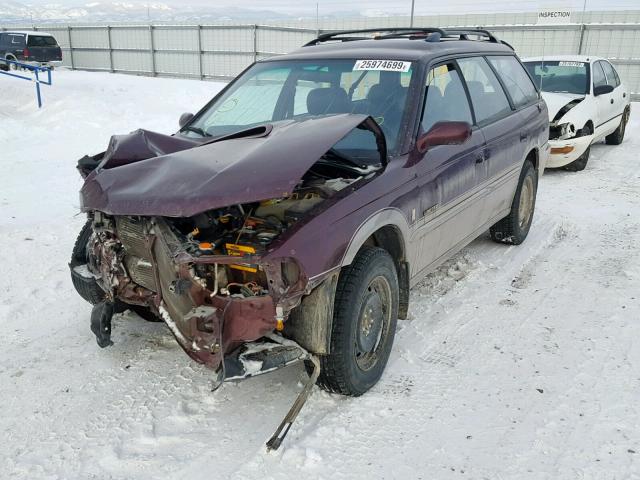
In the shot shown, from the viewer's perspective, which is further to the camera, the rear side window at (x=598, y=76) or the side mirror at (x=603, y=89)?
the rear side window at (x=598, y=76)

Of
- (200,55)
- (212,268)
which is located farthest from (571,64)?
(200,55)

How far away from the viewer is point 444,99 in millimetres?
4090

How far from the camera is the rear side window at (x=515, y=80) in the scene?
5266 millimetres

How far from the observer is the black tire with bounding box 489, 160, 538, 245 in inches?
218

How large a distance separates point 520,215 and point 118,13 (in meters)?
41.3

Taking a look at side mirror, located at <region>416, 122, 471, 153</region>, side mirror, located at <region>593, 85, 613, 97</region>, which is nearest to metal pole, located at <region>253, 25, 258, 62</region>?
side mirror, located at <region>593, 85, 613, 97</region>

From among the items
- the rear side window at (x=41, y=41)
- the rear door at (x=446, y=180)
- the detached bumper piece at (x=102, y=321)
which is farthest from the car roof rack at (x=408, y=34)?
the rear side window at (x=41, y=41)

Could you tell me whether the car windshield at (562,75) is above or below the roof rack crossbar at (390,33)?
below

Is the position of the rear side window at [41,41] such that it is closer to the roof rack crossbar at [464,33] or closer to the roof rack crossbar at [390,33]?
the roof rack crossbar at [390,33]

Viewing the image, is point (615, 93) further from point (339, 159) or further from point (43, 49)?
point (43, 49)

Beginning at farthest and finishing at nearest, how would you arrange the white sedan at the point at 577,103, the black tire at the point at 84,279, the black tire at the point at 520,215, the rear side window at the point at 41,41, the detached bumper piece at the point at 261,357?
the rear side window at the point at 41,41 < the white sedan at the point at 577,103 < the black tire at the point at 520,215 < the black tire at the point at 84,279 < the detached bumper piece at the point at 261,357

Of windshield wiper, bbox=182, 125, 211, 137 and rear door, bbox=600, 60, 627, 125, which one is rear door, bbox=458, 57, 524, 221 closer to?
windshield wiper, bbox=182, 125, 211, 137

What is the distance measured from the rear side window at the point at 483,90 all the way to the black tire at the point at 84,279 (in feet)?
9.75

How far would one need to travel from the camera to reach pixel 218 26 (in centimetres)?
2089
